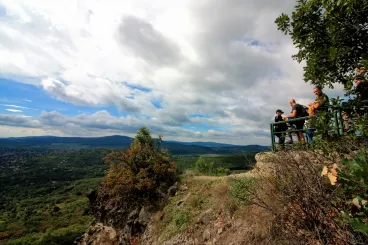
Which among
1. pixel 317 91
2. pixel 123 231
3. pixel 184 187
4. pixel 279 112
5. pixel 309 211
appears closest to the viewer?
pixel 309 211

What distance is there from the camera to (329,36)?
252 inches

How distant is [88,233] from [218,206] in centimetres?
1391

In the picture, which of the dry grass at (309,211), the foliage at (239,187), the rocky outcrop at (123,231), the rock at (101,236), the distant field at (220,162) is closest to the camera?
the dry grass at (309,211)

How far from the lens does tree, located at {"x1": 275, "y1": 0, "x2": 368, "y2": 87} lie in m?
5.76

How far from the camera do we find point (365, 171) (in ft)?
8.79

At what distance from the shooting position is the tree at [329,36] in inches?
227

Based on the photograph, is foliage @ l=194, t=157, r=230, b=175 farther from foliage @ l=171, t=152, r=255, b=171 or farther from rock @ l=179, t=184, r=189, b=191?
rock @ l=179, t=184, r=189, b=191

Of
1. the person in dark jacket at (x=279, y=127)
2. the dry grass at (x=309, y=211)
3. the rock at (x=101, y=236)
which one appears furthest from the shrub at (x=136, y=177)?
the dry grass at (x=309, y=211)

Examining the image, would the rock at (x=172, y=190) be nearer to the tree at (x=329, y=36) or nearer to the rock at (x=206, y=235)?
the rock at (x=206, y=235)

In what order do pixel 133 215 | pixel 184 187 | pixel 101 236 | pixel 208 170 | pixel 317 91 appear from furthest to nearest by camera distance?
pixel 208 170 → pixel 101 236 → pixel 133 215 → pixel 184 187 → pixel 317 91

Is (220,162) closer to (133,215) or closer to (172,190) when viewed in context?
(172,190)

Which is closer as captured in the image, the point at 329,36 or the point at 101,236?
the point at 329,36

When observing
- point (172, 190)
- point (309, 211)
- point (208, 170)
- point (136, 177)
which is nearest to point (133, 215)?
point (136, 177)

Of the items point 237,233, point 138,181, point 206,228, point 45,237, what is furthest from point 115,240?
point 45,237
